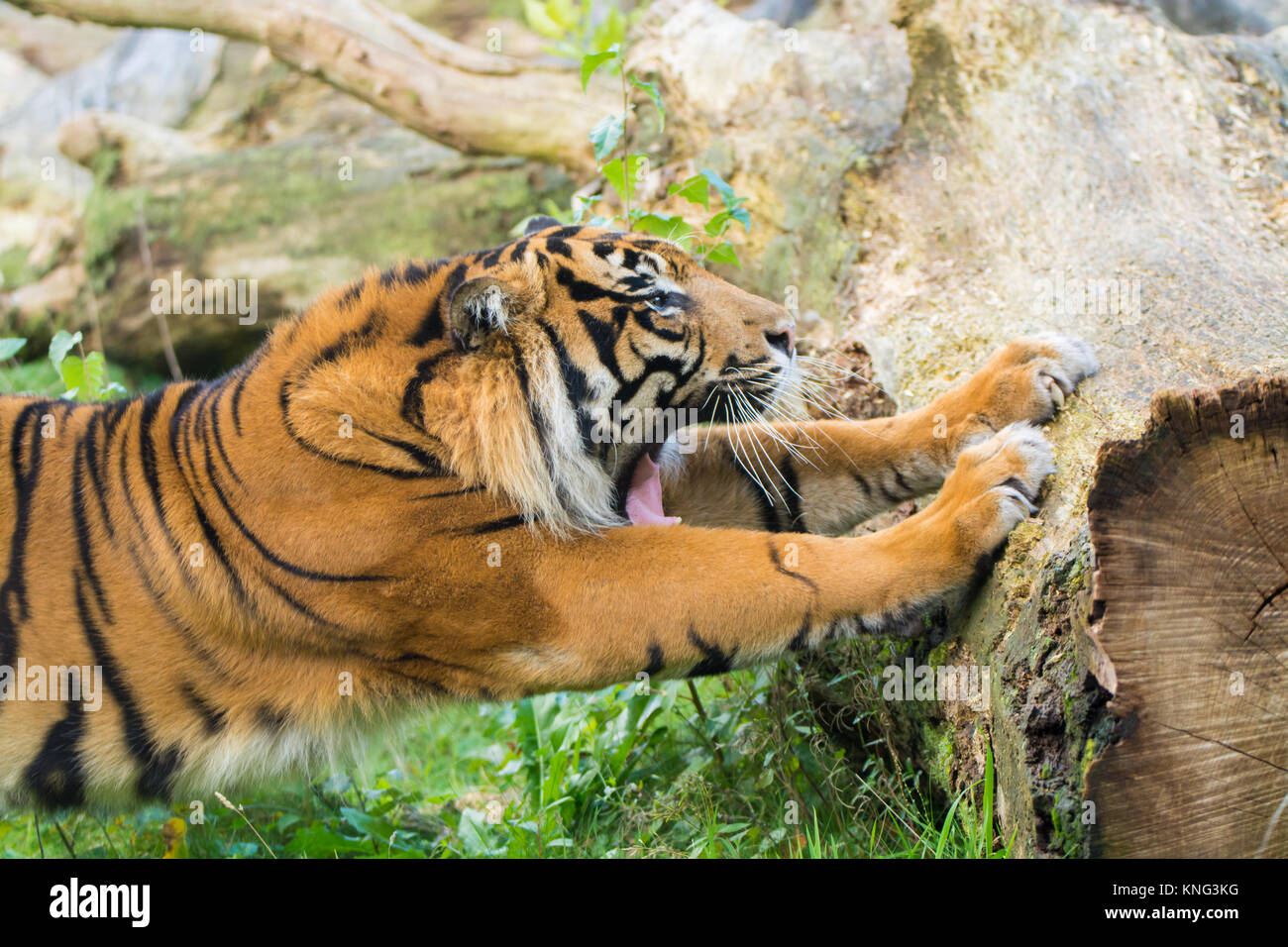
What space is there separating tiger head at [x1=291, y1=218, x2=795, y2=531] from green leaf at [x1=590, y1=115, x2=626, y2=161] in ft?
2.04

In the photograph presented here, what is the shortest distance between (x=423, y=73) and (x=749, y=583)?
15.0 feet

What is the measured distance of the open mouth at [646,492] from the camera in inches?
124

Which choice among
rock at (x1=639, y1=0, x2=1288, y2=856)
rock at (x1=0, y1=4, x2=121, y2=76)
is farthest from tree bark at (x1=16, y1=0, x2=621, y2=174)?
rock at (x1=0, y1=4, x2=121, y2=76)

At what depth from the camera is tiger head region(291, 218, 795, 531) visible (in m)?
2.81

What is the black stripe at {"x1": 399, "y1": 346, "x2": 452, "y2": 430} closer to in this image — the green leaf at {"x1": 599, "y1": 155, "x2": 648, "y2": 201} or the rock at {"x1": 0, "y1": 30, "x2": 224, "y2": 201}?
the green leaf at {"x1": 599, "y1": 155, "x2": 648, "y2": 201}

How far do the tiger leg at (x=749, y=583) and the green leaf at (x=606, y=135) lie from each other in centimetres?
152

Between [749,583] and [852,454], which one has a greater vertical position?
[852,454]

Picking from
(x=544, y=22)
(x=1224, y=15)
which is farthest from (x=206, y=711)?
(x=1224, y=15)

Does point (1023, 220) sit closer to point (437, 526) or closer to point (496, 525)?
point (496, 525)

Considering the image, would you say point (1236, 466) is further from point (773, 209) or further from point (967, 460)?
point (773, 209)

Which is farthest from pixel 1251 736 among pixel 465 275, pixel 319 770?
pixel 319 770

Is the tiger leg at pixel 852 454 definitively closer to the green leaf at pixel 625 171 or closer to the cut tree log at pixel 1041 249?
the cut tree log at pixel 1041 249

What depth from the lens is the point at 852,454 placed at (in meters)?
3.24

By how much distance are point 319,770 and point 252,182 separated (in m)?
5.40
